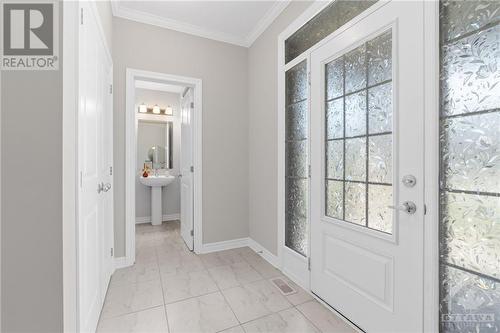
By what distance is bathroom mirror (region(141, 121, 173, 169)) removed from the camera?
463 cm

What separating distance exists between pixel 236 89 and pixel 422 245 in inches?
104

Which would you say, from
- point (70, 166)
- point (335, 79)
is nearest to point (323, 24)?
point (335, 79)

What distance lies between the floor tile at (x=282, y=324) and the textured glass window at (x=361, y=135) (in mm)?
787

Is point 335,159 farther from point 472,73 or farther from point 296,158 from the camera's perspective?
point 472,73

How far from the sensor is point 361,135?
159cm

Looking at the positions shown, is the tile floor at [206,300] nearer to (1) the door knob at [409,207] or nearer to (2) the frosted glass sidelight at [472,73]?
(1) the door knob at [409,207]

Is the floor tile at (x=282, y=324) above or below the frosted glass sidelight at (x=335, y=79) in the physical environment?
below

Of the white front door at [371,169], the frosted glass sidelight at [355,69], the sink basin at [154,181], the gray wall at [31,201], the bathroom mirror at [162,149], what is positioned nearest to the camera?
the gray wall at [31,201]

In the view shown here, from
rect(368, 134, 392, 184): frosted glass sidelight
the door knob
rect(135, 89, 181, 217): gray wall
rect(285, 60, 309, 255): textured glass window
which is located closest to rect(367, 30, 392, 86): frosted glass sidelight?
rect(368, 134, 392, 184): frosted glass sidelight

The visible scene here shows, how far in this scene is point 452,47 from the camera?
44.2 inches

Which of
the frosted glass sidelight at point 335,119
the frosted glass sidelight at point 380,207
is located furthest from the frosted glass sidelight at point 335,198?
the frosted glass sidelight at point 335,119

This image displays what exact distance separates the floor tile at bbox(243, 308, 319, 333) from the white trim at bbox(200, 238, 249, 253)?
140cm

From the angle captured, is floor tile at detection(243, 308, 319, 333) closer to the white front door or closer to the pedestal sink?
the white front door

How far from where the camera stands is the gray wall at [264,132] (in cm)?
260
